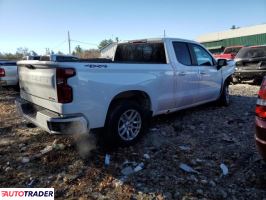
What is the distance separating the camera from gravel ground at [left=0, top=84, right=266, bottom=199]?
145 inches

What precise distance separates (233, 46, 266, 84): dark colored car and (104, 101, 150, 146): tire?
811 cm

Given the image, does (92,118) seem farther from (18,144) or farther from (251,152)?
(251,152)

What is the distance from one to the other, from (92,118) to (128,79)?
0.94 meters

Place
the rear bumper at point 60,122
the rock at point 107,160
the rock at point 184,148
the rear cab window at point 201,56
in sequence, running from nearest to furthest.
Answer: the rear bumper at point 60,122 < the rock at point 107,160 < the rock at point 184,148 < the rear cab window at point 201,56

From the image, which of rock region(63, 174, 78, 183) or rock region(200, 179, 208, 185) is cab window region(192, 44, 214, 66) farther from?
rock region(63, 174, 78, 183)

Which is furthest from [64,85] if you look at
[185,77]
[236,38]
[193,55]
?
[236,38]

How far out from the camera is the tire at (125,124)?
472 centimetres

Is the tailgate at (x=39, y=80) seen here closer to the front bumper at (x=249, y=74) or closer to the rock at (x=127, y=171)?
the rock at (x=127, y=171)

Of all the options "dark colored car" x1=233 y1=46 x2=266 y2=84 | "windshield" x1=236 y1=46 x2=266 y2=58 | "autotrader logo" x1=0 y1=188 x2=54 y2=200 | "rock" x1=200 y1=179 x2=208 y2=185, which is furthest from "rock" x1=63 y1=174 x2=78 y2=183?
"windshield" x1=236 y1=46 x2=266 y2=58

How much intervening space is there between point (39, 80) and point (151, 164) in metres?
2.08

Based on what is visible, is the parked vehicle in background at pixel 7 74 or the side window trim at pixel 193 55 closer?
the side window trim at pixel 193 55

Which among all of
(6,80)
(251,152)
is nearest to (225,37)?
(6,80)

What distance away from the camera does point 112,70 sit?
15.0ft

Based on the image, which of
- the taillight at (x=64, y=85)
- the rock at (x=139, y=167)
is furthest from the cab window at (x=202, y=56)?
the taillight at (x=64, y=85)
